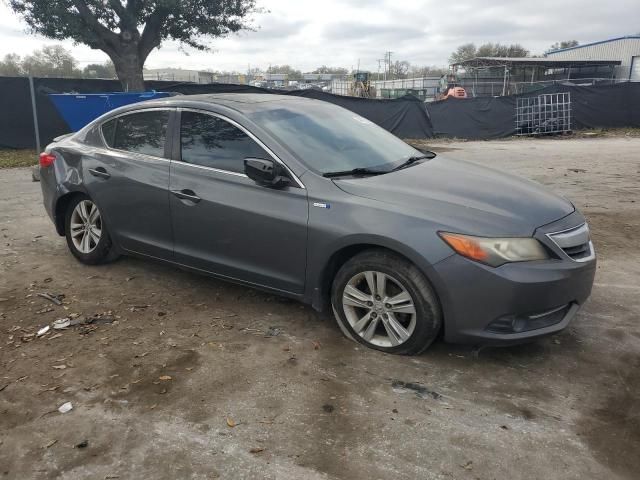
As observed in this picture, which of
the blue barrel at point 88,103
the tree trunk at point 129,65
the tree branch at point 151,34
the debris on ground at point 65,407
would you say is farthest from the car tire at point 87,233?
the tree branch at point 151,34

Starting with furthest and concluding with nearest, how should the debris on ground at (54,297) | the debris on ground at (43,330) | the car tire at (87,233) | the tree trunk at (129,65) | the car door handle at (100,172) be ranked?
the tree trunk at (129,65), the car tire at (87,233), the car door handle at (100,172), the debris on ground at (54,297), the debris on ground at (43,330)

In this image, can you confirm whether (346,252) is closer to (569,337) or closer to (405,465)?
(405,465)

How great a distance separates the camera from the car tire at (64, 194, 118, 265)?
16.4ft

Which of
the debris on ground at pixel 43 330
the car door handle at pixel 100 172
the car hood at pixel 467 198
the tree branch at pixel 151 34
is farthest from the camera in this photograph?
the tree branch at pixel 151 34

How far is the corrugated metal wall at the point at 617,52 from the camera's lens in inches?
1880

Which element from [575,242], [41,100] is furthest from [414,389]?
[41,100]

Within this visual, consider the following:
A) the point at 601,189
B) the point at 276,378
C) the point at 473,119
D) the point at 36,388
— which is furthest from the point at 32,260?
the point at 473,119

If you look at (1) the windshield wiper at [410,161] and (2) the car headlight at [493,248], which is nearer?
(2) the car headlight at [493,248]

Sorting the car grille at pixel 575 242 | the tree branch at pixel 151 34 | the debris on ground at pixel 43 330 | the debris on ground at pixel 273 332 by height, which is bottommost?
the debris on ground at pixel 43 330

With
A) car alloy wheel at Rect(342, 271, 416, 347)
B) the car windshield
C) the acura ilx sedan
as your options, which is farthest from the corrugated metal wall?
car alloy wheel at Rect(342, 271, 416, 347)

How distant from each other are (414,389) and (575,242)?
4.51ft

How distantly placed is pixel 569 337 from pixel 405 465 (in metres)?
1.89

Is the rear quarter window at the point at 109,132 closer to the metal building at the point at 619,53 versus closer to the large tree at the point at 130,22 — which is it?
the large tree at the point at 130,22

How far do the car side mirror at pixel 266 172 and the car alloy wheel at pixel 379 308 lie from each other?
2.71 ft
